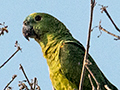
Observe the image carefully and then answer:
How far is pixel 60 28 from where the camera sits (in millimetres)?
Result: 4938

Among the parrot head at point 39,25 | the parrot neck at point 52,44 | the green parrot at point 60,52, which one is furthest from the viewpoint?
the parrot head at point 39,25

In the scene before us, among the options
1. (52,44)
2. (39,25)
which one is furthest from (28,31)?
(52,44)

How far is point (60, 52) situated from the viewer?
4.44 metres

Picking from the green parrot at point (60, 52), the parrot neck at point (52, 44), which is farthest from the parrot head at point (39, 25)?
the parrot neck at point (52, 44)

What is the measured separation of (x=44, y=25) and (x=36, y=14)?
0.34 m

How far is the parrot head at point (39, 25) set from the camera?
16.1 ft

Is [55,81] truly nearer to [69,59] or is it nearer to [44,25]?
[69,59]

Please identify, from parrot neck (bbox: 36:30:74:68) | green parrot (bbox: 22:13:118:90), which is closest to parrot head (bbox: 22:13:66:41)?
green parrot (bbox: 22:13:118:90)

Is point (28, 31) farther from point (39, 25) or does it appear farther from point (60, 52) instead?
point (60, 52)

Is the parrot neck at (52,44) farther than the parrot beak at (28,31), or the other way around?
the parrot beak at (28,31)

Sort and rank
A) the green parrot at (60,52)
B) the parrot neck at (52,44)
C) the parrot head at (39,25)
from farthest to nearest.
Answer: the parrot head at (39,25), the parrot neck at (52,44), the green parrot at (60,52)

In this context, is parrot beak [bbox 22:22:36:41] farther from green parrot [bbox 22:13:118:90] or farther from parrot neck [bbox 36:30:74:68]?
parrot neck [bbox 36:30:74:68]

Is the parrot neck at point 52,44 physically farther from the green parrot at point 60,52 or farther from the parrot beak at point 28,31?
the parrot beak at point 28,31

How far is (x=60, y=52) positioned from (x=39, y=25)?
2.87ft
